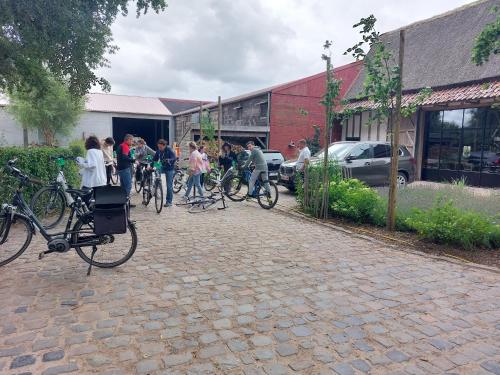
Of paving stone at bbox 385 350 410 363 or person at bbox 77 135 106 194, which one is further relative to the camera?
person at bbox 77 135 106 194

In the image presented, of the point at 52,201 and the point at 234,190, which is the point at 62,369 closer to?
the point at 52,201

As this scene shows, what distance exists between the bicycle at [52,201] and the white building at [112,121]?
72.9 ft

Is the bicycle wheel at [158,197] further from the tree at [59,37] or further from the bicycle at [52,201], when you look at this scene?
the tree at [59,37]

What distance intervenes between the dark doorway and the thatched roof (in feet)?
73.5

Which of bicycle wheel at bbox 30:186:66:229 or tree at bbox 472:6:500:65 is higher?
tree at bbox 472:6:500:65

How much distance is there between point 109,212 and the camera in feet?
14.9

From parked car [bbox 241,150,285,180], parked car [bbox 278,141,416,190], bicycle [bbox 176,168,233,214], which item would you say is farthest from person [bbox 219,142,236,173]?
bicycle [bbox 176,168,233,214]

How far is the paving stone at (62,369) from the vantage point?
268 centimetres

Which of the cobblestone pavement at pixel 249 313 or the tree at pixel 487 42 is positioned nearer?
the cobblestone pavement at pixel 249 313

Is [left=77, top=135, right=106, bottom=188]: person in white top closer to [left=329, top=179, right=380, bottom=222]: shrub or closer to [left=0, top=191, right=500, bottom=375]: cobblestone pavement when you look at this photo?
[left=0, top=191, right=500, bottom=375]: cobblestone pavement

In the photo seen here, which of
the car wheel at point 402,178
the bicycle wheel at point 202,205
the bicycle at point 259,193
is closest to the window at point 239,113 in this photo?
the car wheel at point 402,178

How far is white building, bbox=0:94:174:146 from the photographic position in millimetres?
29594

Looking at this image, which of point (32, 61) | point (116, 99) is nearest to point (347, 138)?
point (32, 61)

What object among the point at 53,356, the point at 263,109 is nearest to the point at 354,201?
the point at 53,356
